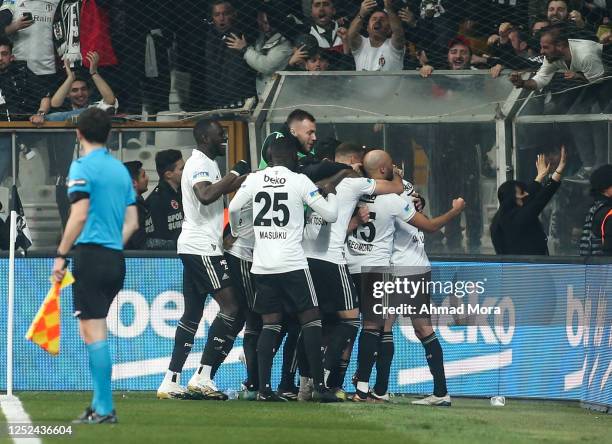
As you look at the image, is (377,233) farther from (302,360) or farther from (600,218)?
(600,218)

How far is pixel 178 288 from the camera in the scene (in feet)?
40.1

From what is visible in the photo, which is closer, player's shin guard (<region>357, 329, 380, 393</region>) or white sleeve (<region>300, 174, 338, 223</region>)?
white sleeve (<region>300, 174, 338, 223</region>)

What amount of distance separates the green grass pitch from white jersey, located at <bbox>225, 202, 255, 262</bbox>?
46.6 inches

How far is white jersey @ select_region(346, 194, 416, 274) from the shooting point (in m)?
11.3

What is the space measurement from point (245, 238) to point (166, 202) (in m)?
1.97

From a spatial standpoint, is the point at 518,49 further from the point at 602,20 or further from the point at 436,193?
the point at 436,193

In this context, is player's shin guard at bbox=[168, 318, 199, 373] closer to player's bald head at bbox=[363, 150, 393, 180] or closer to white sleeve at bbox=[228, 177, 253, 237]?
white sleeve at bbox=[228, 177, 253, 237]

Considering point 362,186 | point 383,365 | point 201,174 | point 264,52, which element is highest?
point 264,52

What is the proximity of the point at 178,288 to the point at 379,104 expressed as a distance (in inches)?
148

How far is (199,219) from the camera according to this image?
11078 mm

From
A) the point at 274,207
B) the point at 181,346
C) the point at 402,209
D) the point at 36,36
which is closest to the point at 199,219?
the point at 274,207

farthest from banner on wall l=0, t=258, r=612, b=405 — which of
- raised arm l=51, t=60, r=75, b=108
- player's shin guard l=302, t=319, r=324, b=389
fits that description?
raised arm l=51, t=60, r=75, b=108

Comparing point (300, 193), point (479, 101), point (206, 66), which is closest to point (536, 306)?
point (300, 193)

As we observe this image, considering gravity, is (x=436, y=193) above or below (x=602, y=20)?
below
